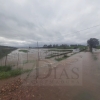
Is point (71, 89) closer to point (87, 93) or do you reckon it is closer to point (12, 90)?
point (87, 93)

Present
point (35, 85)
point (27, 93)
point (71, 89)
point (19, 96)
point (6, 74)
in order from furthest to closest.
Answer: point (6, 74), point (35, 85), point (71, 89), point (27, 93), point (19, 96)

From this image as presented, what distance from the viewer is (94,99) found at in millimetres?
4434


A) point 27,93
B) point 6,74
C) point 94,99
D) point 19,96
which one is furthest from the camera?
point 6,74

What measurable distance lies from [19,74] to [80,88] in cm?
502

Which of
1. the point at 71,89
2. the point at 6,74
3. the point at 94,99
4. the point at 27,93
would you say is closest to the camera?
the point at 94,99

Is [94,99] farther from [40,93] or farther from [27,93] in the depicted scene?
[27,93]

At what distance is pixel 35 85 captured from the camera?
6.07m

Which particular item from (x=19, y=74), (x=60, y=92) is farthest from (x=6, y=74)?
(x=60, y=92)

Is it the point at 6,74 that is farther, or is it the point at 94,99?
the point at 6,74

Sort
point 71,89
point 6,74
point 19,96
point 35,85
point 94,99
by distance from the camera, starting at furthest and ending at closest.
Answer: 1. point 6,74
2. point 35,85
3. point 71,89
4. point 19,96
5. point 94,99

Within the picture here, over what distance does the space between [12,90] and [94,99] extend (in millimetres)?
4073

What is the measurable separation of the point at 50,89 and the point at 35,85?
3.49 feet

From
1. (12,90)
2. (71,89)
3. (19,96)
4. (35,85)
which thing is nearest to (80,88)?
(71,89)

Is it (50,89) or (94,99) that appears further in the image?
(50,89)
